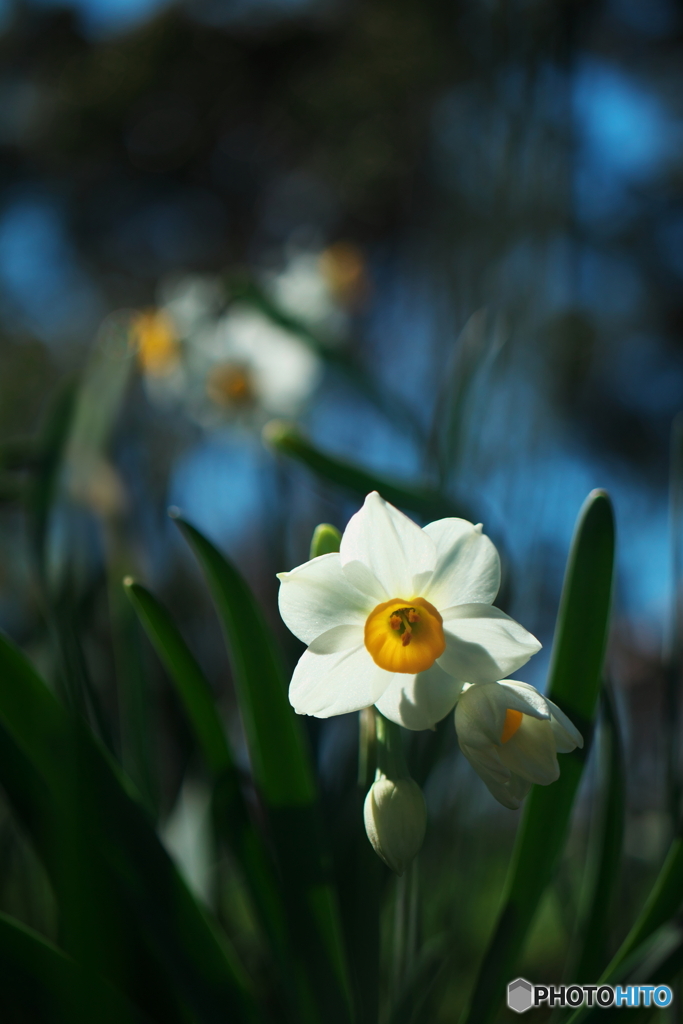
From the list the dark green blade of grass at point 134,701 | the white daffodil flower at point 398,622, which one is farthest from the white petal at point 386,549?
the dark green blade of grass at point 134,701

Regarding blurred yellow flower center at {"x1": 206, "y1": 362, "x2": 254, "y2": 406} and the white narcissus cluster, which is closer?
the white narcissus cluster

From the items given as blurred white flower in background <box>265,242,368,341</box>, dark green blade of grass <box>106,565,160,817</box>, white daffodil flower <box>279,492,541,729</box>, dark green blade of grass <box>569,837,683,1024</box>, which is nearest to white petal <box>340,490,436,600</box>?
white daffodil flower <box>279,492,541,729</box>

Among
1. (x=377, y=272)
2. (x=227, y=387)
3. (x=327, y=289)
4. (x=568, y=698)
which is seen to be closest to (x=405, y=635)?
(x=568, y=698)

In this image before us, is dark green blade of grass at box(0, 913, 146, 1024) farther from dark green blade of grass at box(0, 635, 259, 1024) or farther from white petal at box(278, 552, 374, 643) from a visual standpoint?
white petal at box(278, 552, 374, 643)

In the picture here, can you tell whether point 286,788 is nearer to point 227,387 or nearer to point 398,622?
point 398,622

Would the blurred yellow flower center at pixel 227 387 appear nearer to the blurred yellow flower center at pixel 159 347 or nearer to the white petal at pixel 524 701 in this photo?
the blurred yellow flower center at pixel 159 347

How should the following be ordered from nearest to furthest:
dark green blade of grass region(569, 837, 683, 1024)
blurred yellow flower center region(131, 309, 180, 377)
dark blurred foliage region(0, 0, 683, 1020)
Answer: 1. dark green blade of grass region(569, 837, 683, 1024)
2. dark blurred foliage region(0, 0, 683, 1020)
3. blurred yellow flower center region(131, 309, 180, 377)
